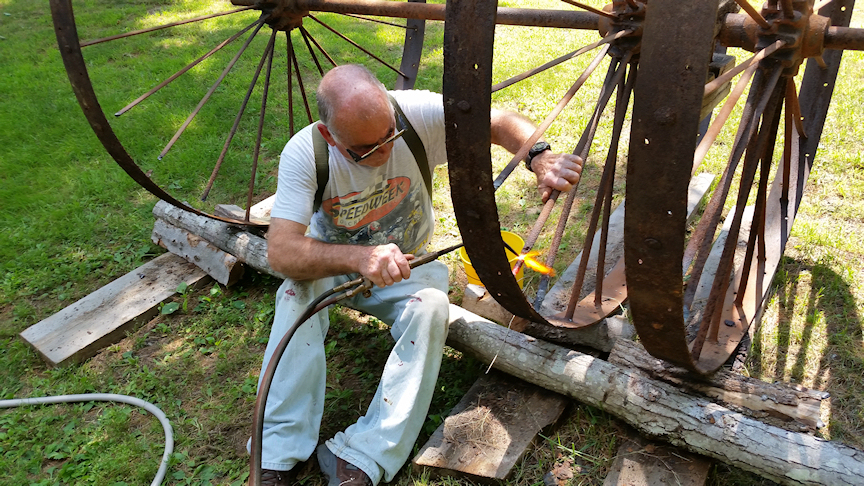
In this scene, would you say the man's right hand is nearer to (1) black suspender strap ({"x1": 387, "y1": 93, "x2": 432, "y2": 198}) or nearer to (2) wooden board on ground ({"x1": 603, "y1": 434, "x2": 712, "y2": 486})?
(1) black suspender strap ({"x1": 387, "y1": 93, "x2": 432, "y2": 198})

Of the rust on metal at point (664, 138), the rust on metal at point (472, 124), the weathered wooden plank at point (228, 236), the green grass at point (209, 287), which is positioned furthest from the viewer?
the weathered wooden plank at point (228, 236)

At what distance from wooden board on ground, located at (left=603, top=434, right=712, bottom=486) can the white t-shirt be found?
1.22 meters

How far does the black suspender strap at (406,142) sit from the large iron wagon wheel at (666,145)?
1.98 feet

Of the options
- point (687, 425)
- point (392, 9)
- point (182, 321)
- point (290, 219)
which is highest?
point (392, 9)

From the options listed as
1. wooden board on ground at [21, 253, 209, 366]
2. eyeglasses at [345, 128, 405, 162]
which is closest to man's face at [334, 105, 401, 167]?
eyeglasses at [345, 128, 405, 162]

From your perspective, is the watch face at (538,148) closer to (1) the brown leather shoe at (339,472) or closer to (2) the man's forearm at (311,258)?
(2) the man's forearm at (311,258)

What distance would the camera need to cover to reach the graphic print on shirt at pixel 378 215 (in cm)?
248

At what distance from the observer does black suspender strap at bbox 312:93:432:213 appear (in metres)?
2.34

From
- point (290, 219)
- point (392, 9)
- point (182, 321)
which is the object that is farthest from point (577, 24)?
point (182, 321)

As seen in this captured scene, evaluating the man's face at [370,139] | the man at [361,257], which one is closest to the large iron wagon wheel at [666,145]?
the man at [361,257]

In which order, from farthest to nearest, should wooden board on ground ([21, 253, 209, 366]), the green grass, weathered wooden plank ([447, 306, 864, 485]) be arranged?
wooden board on ground ([21, 253, 209, 366]) < the green grass < weathered wooden plank ([447, 306, 864, 485])

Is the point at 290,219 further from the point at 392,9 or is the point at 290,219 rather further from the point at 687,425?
the point at 687,425

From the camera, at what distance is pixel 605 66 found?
5555 millimetres

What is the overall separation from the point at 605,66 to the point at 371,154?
396cm
